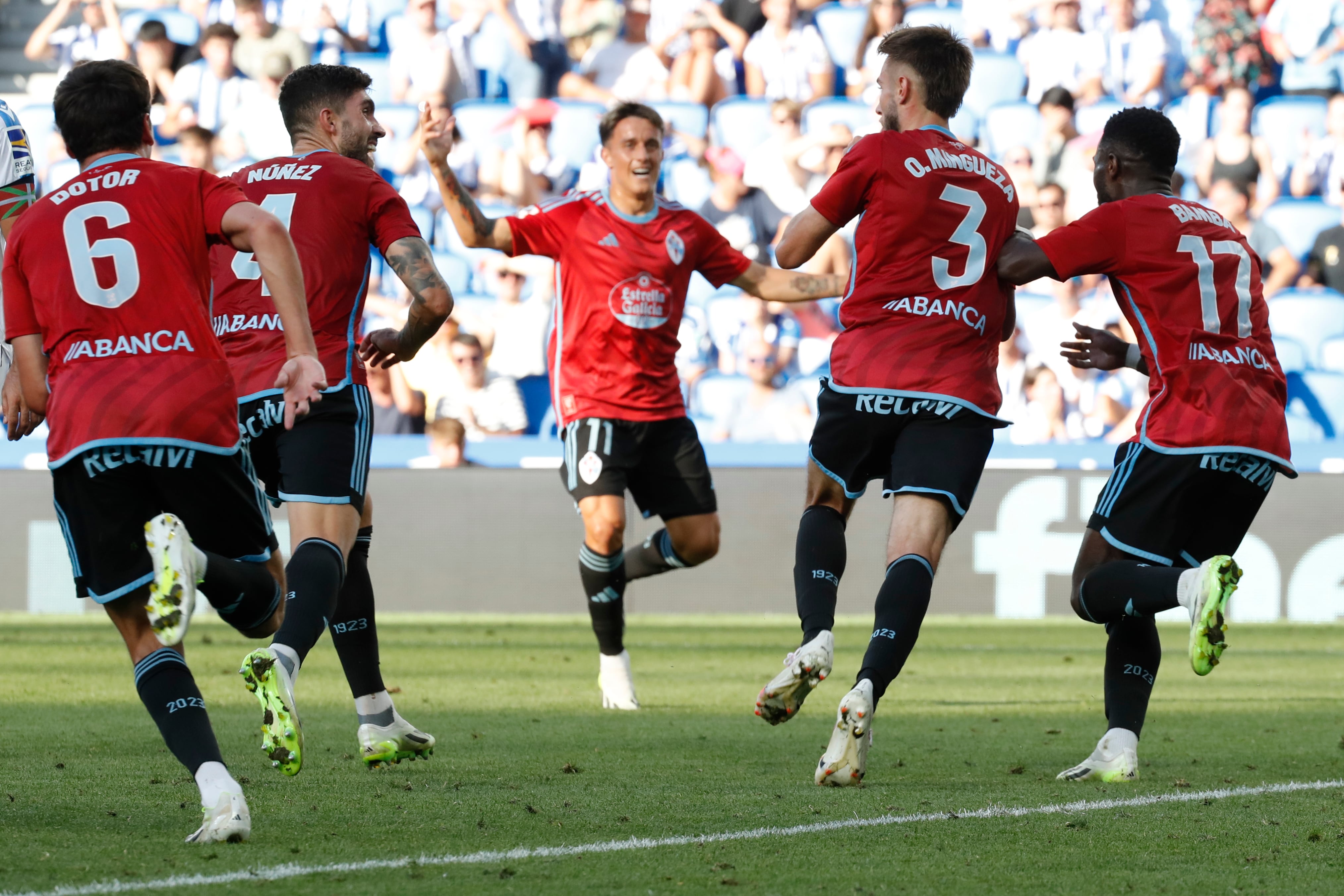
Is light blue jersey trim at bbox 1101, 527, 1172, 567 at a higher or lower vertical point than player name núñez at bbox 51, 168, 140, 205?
lower

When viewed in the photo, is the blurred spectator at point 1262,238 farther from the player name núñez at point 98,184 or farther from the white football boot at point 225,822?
the white football boot at point 225,822

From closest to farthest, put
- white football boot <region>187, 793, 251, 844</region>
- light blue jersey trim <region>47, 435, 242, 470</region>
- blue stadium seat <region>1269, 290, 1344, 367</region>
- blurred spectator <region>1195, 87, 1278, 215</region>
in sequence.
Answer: white football boot <region>187, 793, 251, 844</region>
light blue jersey trim <region>47, 435, 242, 470</region>
blue stadium seat <region>1269, 290, 1344, 367</region>
blurred spectator <region>1195, 87, 1278, 215</region>

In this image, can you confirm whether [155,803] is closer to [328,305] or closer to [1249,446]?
[328,305]

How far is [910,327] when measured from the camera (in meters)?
5.04

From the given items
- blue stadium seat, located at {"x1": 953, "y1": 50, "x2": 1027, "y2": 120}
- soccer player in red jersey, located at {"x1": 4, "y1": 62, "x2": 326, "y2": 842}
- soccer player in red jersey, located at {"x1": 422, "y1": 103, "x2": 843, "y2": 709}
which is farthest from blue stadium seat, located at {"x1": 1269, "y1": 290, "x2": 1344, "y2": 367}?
soccer player in red jersey, located at {"x1": 4, "y1": 62, "x2": 326, "y2": 842}

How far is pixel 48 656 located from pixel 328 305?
483 cm

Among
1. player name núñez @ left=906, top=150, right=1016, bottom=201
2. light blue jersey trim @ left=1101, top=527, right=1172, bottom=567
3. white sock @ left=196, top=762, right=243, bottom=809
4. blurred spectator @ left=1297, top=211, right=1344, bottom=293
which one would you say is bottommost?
blurred spectator @ left=1297, top=211, right=1344, bottom=293

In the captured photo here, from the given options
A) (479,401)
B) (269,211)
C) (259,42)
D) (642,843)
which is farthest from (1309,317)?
(642,843)

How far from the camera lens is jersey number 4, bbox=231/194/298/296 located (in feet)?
16.5

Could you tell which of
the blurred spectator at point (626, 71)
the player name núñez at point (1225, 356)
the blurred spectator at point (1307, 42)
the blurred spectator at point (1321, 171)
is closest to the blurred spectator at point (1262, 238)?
the blurred spectator at point (1321, 171)

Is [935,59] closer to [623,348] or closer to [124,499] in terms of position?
Result: [623,348]

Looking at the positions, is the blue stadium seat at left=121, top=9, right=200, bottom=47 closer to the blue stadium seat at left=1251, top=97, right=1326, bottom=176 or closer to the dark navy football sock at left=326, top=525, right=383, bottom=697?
the blue stadium seat at left=1251, top=97, right=1326, bottom=176

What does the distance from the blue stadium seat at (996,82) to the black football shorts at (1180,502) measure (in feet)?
39.1

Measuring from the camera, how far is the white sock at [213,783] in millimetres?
3621
